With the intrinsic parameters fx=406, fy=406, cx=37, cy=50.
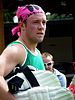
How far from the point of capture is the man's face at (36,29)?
2.46 meters

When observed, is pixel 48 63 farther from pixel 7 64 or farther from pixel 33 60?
pixel 7 64

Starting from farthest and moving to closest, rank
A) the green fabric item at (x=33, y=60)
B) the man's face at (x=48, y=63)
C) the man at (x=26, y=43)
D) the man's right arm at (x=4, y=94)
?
1. the man's face at (x=48, y=63)
2. the green fabric item at (x=33, y=60)
3. the man at (x=26, y=43)
4. the man's right arm at (x=4, y=94)

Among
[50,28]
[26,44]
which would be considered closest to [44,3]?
[50,28]

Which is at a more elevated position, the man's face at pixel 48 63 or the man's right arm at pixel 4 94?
the man's right arm at pixel 4 94

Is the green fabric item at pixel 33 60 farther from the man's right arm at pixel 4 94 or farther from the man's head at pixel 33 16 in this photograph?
the man's right arm at pixel 4 94

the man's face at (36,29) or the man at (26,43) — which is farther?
the man's face at (36,29)

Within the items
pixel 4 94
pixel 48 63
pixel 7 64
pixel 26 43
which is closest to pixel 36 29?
pixel 26 43

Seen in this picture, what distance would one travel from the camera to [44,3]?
10016 mm

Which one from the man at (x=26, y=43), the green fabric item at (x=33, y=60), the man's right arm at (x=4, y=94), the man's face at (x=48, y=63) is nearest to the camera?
the man's right arm at (x=4, y=94)

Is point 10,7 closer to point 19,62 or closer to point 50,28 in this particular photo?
point 50,28

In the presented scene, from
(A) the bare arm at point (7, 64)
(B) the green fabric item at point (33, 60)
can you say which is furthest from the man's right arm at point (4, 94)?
(B) the green fabric item at point (33, 60)

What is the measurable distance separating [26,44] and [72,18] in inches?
341

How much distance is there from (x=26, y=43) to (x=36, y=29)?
0.35 feet

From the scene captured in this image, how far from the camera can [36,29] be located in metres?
2.46
